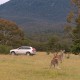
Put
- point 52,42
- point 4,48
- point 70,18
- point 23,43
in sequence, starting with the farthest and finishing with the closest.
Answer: point 23,43 < point 52,42 < point 4,48 < point 70,18

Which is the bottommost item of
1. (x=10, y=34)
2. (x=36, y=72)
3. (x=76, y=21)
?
(x=36, y=72)

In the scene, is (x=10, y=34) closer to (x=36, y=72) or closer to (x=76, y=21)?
(x=76, y=21)

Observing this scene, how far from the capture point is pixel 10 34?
224ft

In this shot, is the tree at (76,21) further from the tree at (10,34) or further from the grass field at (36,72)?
the tree at (10,34)

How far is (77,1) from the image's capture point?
38.6m

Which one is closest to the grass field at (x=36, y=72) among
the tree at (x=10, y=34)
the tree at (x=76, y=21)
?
the tree at (x=76, y=21)

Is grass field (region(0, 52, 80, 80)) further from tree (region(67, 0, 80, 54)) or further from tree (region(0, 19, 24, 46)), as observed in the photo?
tree (region(0, 19, 24, 46))

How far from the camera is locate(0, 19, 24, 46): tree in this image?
66188 mm

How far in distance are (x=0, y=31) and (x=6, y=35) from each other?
2.06 meters

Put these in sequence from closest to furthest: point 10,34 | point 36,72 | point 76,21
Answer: point 36,72
point 76,21
point 10,34

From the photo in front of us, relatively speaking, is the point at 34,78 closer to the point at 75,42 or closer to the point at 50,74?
the point at 50,74

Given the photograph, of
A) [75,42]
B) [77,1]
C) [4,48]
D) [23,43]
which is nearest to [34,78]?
[77,1]

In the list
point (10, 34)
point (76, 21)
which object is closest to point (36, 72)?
point (76, 21)

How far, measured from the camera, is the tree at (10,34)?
217 ft
